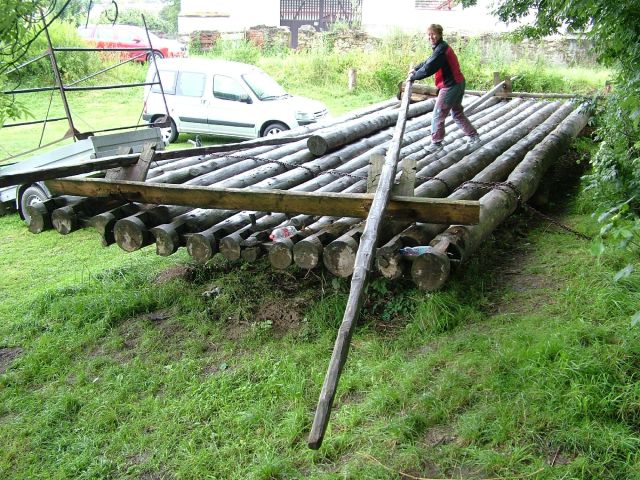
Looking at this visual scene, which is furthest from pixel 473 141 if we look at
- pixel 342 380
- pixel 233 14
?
pixel 233 14

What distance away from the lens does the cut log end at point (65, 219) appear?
5895mm

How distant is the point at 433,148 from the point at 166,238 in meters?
4.01

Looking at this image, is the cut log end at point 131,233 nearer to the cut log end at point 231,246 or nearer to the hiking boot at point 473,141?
Result: the cut log end at point 231,246

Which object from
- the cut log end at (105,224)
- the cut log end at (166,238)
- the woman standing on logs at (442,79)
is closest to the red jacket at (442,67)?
the woman standing on logs at (442,79)

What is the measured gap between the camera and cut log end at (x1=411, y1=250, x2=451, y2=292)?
4.60 meters

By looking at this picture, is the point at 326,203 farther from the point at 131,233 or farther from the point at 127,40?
the point at 127,40

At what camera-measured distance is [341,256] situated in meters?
4.90

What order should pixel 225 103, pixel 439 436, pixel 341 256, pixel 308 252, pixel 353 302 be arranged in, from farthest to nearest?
pixel 225 103, pixel 308 252, pixel 341 256, pixel 439 436, pixel 353 302

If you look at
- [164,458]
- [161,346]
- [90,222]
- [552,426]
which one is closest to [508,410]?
[552,426]

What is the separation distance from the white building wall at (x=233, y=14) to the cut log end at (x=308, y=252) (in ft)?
93.9

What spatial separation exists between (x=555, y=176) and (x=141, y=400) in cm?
660

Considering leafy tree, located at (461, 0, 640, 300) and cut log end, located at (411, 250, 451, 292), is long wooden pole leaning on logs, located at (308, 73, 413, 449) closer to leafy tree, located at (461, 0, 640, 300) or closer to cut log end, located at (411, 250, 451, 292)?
cut log end, located at (411, 250, 451, 292)

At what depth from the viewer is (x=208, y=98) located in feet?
49.2

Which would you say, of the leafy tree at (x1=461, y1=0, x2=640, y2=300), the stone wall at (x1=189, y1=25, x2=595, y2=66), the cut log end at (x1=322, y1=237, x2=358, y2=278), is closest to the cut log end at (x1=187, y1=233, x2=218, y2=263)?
the cut log end at (x1=322, y1=237, x2=358, y2=278)
